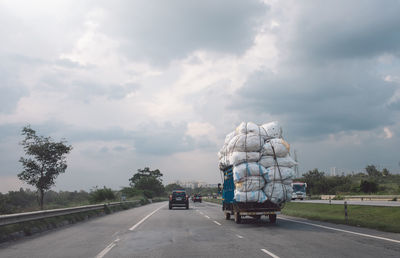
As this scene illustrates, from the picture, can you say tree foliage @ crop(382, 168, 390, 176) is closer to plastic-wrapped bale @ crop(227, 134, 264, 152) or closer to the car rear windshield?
the car rear windshield

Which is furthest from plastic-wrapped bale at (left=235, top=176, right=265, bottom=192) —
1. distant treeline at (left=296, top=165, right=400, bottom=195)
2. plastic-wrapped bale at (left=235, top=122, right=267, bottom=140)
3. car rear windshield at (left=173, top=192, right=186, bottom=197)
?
distant treeline at (left=296, top=165, right=400, bottom=195)

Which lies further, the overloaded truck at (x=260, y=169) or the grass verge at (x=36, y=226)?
the overloaded truck at (x=260, y=169)

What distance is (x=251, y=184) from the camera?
1449 cm

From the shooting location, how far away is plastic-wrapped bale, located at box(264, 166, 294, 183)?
14.7 meters

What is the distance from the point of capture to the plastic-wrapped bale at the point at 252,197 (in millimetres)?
14430

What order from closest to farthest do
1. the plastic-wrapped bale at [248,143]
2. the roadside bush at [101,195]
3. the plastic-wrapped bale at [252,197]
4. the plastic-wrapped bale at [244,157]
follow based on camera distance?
the plastic-wrapped bale at [252,197] < the plastic-wrapped bale at [244,157] < the plastic-wrapped bale at [248,143] < the roadside bush at [101,195]

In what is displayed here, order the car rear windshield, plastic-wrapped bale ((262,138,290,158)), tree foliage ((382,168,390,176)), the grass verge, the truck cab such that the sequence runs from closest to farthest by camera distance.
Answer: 1. the grass verge
2. plastic-wrapped bale ((262,138,290,158))
3. the car rear windshield
4. the truck cab
5. tree foliage ((382,168,390,176))

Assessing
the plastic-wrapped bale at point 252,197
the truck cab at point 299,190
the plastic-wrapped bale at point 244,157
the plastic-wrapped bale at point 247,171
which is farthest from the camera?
the truck cab at point 299,190

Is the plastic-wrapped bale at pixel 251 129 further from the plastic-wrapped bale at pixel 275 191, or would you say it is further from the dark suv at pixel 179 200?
the dark suv at pixel 179 200

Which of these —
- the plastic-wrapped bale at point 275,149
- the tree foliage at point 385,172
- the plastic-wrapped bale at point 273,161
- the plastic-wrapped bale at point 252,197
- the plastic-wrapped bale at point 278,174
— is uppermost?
the tree foliage at point 385,172

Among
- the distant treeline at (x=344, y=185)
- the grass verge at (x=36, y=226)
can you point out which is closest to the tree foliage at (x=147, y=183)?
the distant treeline at (x=344, y=185)

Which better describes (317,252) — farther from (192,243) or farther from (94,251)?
(94,251)

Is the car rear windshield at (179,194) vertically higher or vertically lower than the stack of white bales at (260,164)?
lower

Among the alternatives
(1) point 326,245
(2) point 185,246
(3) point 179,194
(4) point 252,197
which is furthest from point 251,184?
(3) point 179,194
